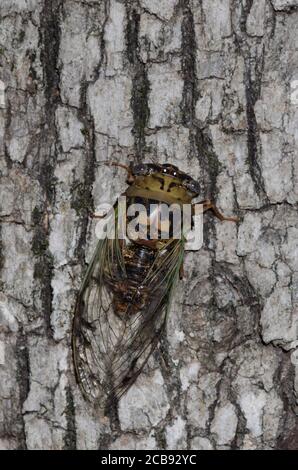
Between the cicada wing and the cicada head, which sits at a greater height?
the cicada head

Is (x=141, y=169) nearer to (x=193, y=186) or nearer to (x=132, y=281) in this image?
(x=193, y=186)

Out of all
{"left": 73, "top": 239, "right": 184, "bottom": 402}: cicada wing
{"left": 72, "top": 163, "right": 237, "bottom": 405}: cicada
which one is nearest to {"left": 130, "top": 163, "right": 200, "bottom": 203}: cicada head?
{"left": 72, "top": 163, "right": 237, "bottom": 405}: cicada

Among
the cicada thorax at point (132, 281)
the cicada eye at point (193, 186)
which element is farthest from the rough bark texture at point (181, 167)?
the cicada thorax at point (132, 281)

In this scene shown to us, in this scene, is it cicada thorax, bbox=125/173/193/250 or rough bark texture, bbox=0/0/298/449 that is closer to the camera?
rough bark texture, bbox=0/0/298/449

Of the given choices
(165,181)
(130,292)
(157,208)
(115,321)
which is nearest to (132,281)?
(130,292)

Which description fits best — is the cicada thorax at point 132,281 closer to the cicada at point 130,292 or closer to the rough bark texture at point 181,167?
the cicada at point 130,292

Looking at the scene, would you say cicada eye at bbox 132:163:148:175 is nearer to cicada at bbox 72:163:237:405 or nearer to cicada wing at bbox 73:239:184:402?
cicada at bbox 72:163:237:405
